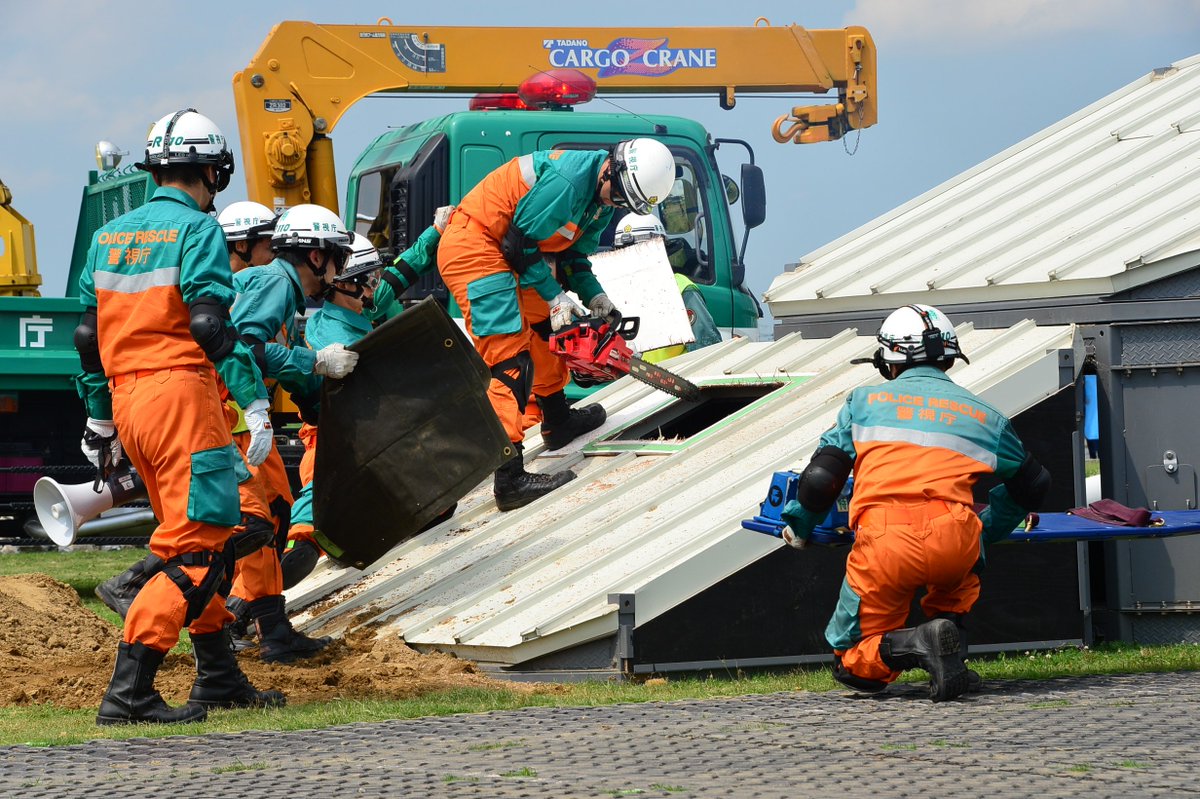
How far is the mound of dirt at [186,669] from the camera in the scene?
6430mm

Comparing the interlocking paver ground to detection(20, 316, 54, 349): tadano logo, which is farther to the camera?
detection(20, 316, 54, 349): tadano logo

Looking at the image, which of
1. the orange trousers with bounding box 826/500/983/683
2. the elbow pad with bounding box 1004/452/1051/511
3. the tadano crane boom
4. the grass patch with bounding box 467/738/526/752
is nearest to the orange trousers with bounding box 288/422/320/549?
the orange trousers with bounding box 826/500/983/683

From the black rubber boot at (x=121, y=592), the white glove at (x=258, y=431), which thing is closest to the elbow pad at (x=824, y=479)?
the white glove at (x=258, y=431)

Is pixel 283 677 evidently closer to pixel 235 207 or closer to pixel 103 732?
pixel 103 732

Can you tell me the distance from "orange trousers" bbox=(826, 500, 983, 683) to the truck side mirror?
6.71 meters

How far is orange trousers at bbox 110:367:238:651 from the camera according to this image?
229 inches

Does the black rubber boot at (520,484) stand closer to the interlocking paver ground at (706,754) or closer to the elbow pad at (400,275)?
the elbow pad at (400,275)

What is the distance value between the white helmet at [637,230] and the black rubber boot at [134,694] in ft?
20.3

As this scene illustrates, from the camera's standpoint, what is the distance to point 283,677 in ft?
22.2

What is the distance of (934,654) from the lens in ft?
18.2

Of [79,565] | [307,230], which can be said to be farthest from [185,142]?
[79,565]

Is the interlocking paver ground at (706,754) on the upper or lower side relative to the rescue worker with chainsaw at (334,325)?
lower

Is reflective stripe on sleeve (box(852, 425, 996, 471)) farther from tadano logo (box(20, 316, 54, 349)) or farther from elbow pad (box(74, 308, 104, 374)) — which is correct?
tadano logo (box(20, 316, 54, 349))

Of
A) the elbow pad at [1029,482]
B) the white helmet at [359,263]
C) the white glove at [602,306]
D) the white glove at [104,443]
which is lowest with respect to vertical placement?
the elbow pad at [1029,482]
